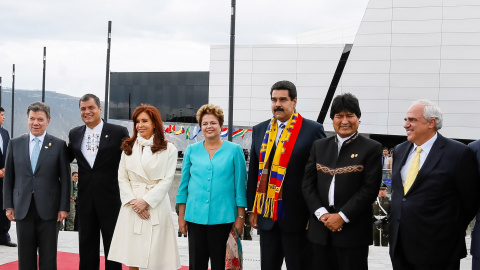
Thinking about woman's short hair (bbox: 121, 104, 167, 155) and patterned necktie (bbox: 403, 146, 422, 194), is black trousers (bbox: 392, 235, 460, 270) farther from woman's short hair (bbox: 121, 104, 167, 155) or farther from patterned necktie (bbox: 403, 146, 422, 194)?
woman's short hair (bbox: 121, 104, 167, 155)

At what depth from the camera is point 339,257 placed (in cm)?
338

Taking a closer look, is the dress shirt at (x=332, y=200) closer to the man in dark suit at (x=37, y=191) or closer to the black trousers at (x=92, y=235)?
the black trousers at (x=92, y=235)

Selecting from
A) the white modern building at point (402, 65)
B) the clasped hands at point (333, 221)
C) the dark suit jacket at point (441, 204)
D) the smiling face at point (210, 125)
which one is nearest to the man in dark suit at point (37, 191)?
the smiling face at point (210, 125)

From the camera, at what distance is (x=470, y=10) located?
2391 centimetres

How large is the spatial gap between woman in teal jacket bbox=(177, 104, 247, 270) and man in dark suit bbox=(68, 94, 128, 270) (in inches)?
31.7

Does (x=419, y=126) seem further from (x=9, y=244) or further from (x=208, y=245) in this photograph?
(x=9, y=244)

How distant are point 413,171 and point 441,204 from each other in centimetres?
29

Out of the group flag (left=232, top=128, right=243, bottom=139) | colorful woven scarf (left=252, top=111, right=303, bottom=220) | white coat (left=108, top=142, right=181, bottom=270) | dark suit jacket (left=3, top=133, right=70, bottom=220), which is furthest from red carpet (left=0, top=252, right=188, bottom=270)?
flag (left=232, top=128, right=243, bottom=139)

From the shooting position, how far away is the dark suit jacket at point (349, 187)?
10.8 feet

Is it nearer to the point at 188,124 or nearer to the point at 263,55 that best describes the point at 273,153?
the point at 263,55

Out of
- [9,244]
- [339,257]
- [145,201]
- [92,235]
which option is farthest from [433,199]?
[9,244]

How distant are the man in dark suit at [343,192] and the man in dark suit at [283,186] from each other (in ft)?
0.56

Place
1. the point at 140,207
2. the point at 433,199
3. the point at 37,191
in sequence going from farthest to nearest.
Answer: the point at 37,191, the point at 140,207, the point at 433,199

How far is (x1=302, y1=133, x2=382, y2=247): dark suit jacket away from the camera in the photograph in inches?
129
